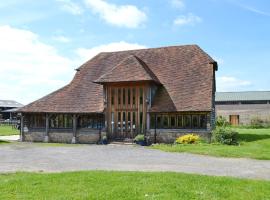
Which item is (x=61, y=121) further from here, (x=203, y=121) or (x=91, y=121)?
(x=203, y=121)

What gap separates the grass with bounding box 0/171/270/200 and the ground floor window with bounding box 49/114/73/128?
763 inches

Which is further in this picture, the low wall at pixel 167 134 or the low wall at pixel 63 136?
the low wall at pixel 63 136

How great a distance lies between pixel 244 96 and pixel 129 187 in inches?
2245

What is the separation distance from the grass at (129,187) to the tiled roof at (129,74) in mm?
17347

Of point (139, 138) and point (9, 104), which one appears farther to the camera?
point (9, 104)

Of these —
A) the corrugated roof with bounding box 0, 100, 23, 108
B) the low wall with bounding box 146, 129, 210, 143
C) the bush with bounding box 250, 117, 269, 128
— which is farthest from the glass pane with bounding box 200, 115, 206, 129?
the corrugated roof with bounding box 0, 100, 23, 108

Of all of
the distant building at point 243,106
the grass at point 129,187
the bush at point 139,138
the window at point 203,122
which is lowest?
the grass at point 129,187

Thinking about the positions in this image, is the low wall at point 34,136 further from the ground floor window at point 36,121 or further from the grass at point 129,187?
the grass at point 129,187

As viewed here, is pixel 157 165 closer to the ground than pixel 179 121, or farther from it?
closer to the ground

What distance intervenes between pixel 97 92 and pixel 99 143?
4618 millimetres

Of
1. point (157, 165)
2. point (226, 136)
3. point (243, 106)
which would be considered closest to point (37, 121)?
point (226, 136)

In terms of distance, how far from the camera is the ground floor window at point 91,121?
3114 cm

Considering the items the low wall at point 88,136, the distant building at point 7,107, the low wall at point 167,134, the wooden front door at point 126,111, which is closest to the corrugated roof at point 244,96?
the wooden front door at point 126,111

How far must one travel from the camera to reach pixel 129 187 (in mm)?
10383
